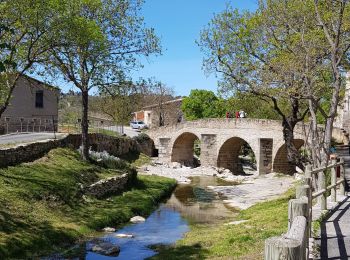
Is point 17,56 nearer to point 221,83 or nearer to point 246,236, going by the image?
point 221,83

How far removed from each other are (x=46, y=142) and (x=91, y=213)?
23.5 feet

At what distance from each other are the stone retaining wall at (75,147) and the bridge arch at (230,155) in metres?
8.17

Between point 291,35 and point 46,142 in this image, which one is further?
point 46,142

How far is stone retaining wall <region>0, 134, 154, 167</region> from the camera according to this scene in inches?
816

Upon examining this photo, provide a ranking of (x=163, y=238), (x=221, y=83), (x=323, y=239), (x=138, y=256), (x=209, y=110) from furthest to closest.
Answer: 1. (x=209, y=110)
2. (x=221, y=83)
3. (x=163, y=238)
4. (x=138, y=256)
5. (x=323, y=239)

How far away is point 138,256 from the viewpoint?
48.6 feet

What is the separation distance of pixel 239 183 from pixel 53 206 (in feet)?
68.1

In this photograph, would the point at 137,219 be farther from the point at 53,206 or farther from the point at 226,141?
the point at 226,141

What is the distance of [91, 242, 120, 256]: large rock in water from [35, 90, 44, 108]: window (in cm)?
2856

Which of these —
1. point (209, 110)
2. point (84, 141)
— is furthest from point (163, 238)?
point (209, 110)

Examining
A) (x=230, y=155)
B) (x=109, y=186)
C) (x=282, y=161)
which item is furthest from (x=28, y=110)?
(x=282, y=161)

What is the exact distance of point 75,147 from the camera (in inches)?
1183

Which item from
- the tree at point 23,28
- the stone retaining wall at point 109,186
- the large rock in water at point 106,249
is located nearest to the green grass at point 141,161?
the stone retaining wall at point 109,186

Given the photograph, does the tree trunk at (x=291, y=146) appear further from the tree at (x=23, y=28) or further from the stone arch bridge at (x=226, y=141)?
the stone arch bridge at (x=226, y=141)
